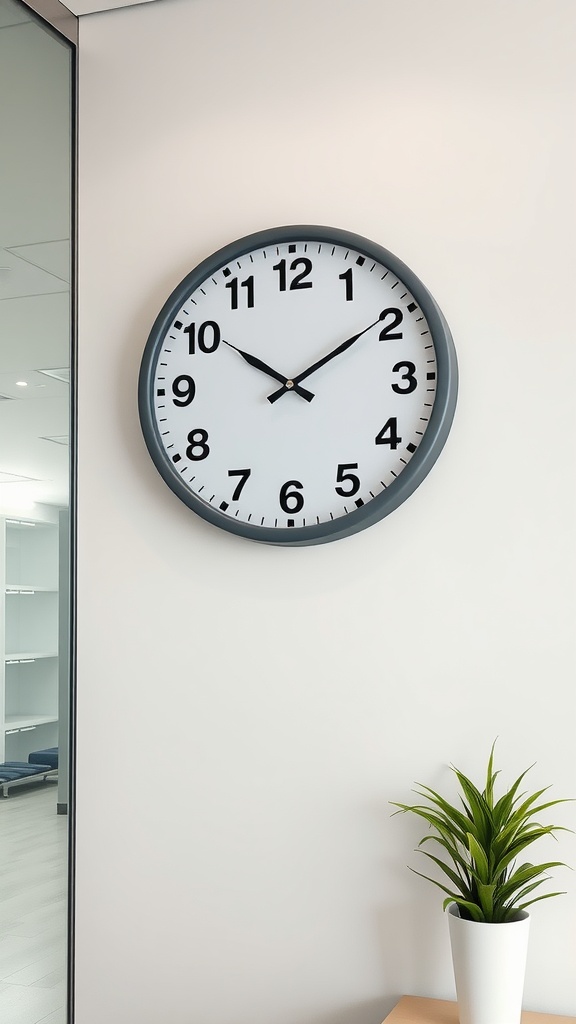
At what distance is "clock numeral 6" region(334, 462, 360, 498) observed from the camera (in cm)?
162

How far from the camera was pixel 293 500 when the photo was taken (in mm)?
1651

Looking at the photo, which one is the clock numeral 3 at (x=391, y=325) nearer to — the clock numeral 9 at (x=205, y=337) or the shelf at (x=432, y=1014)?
the clock numeral 9 at (x=205, y=337)

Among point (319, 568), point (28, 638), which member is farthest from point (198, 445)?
point (28, 638)

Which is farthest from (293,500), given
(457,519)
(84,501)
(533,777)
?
(533,777)

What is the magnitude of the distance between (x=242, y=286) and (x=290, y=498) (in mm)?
402

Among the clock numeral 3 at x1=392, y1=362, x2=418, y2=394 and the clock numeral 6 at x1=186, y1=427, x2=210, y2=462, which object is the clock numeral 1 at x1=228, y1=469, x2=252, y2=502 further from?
the clock numeral 3 at x1=392, y1=362, x2=418, y2=394

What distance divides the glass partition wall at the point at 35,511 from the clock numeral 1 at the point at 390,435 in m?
0.62

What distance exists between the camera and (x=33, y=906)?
5.52 feet

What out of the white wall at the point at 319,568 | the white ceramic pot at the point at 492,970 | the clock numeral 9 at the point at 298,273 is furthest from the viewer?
the clock numeral 9 at the point at 298,273

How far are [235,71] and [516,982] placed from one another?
1.63 meters

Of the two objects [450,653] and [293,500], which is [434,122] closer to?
[293,500]

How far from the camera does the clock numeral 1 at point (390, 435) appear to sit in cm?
160

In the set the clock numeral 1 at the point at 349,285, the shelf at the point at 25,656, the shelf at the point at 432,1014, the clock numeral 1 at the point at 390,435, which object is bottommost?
the shelf at the point at 432,1014

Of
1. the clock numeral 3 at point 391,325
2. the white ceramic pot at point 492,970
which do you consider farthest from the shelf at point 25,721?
the clock numeral 3 at point 391,325
